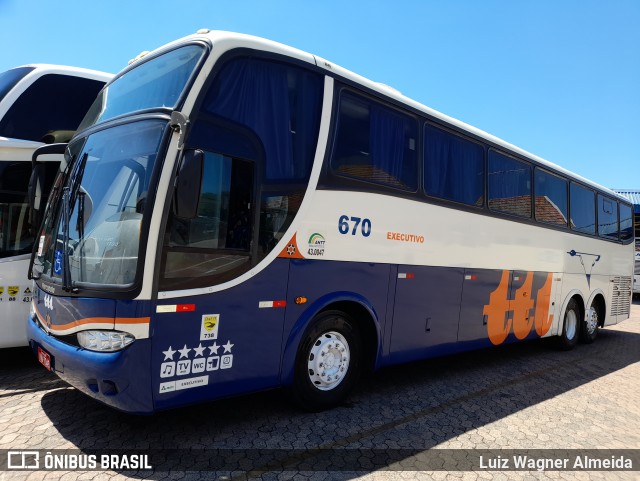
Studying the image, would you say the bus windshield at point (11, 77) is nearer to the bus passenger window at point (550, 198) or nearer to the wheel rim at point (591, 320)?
the bus passenger window at point (550, 198)

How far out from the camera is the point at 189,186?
341cm

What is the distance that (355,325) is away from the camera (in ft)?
16.5

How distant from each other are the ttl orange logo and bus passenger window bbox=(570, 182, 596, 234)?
5.64 ft

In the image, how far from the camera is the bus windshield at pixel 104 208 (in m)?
3.51

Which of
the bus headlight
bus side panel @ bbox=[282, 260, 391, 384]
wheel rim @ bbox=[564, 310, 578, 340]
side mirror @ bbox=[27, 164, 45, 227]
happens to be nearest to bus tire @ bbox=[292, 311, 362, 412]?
bus side panel @ bbox=[282, 260, 391, 384]

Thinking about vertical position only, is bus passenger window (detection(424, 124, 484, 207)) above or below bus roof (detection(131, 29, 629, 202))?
below

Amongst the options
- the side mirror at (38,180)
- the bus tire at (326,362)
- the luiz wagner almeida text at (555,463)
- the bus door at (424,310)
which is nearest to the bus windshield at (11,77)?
the side mirror at (38,180)

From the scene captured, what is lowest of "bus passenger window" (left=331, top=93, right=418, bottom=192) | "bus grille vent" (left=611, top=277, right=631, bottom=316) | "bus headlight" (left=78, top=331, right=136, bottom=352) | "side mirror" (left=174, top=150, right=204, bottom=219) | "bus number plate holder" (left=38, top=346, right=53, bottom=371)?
"bus number plate holder" (left=38, top=346, right=53, bottom=371)

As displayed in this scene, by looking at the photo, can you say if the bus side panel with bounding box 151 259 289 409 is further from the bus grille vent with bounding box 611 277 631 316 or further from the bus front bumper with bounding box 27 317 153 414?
the bus grille vent with bounding box 611 277 631 316

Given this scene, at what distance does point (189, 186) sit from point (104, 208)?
2.97ft

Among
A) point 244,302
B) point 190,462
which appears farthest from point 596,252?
point 190,462

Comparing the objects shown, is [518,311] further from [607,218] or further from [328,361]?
[607,218]

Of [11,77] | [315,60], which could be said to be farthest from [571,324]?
[11,77]

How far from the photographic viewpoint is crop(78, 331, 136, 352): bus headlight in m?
3.35
